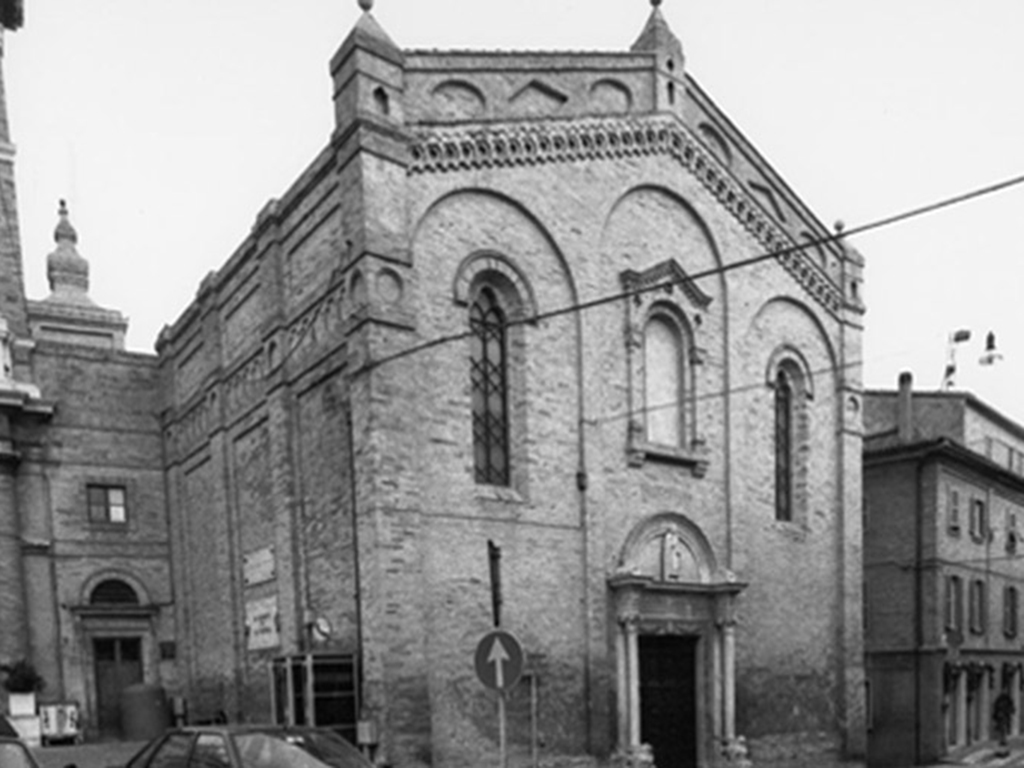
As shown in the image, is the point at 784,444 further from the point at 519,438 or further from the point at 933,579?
the point at 933,579

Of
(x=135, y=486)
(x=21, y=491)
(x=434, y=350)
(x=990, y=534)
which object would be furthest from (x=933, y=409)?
(x=21, y=491)

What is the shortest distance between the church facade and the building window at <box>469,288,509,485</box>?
0.05 metres

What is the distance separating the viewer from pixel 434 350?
41.9ft

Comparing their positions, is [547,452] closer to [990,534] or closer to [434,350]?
[434,350]

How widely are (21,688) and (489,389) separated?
11.9 metres

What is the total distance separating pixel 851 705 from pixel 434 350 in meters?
12.2

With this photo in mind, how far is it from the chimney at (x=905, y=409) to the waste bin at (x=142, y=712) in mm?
20806

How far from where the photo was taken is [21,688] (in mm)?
17359

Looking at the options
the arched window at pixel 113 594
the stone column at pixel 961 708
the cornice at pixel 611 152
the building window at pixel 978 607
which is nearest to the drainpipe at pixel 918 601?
the stone column at pixel 961 708

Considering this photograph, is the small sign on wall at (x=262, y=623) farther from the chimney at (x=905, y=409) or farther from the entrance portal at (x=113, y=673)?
the chimney at (x=905, y=409)

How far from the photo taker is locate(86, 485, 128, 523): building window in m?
20.6

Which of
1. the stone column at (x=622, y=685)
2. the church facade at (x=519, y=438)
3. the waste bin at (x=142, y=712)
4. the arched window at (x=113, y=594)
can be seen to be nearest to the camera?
the church facade at (x=519, y=438)

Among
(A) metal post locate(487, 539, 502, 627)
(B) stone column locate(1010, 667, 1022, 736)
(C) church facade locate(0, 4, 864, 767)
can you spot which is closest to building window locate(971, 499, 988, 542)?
(B) stone column locate(1010, 667, 1022, 736)

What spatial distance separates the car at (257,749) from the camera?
765cm
